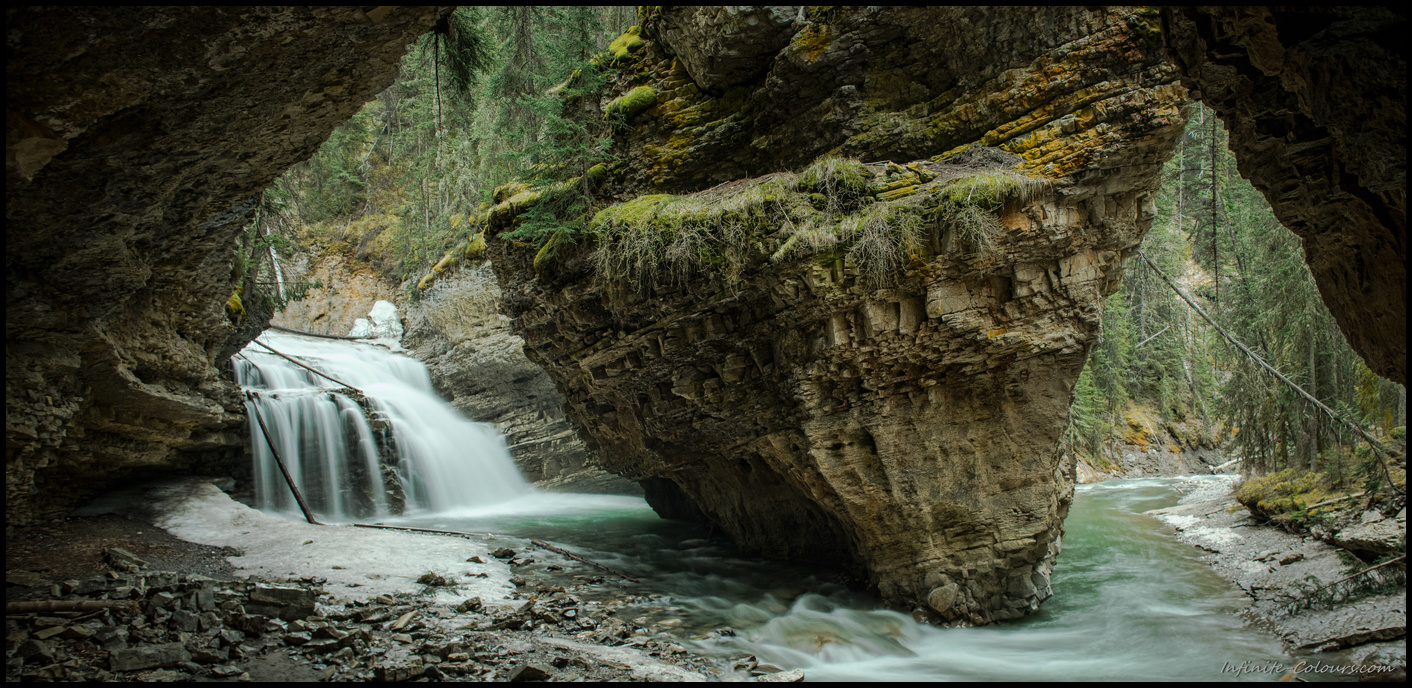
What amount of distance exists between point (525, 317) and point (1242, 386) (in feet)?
43.6

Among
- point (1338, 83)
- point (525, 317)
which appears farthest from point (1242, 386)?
point (525, 317)

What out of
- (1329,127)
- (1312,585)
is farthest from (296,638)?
(1312,585)

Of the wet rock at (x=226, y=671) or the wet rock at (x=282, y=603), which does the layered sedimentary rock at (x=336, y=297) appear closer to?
the wet rock at (x=282, y=603)

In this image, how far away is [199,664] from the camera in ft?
15.9

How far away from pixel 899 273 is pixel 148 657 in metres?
7.70

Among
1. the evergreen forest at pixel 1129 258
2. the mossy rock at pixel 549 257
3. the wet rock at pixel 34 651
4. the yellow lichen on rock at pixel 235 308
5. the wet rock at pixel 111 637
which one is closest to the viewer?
the wet rock at pixel 34 651

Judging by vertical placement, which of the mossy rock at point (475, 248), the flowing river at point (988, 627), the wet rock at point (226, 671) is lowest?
the flowing river at point (988, 627)

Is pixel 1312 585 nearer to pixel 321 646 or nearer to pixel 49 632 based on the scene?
pixel 321 646

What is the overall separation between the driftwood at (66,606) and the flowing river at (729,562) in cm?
505

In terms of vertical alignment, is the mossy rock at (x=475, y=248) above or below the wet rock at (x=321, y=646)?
above

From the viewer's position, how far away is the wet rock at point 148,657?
4.62 metres

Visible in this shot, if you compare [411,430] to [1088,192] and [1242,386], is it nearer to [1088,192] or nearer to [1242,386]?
[1088,192]

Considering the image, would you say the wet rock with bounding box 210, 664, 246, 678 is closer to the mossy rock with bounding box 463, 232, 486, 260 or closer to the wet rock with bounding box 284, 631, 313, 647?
the wet rock with bounding box 284, 631, 313, 647

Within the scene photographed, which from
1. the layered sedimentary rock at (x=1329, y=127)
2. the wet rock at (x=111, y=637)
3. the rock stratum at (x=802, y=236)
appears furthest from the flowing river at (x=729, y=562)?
the wet rock at (x=111, y=637)
